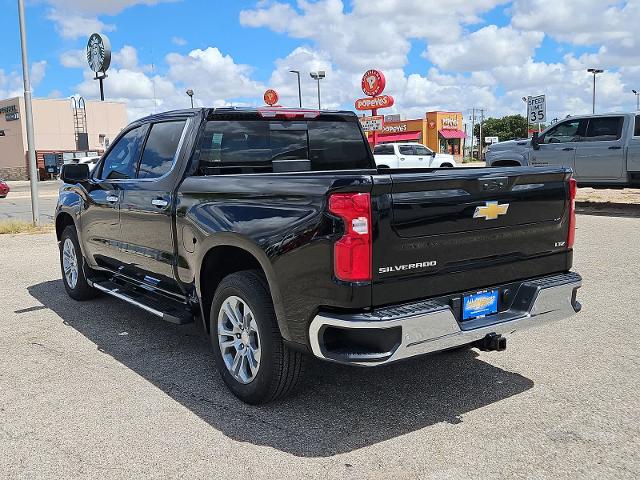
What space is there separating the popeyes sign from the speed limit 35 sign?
11.6 metres

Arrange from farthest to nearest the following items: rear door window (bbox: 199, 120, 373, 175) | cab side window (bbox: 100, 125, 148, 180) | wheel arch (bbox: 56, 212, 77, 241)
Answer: wheel arch (bbox: 56, 212, 77, 241)
cab side window (bbox: 100, 125, 148, 180)
rear door window (bbox: 199, 120, 373, 175)

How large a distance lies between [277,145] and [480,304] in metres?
2.23

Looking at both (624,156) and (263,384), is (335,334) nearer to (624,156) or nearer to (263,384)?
(263,384)

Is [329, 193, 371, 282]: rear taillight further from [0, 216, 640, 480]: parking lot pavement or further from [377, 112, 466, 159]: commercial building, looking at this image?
[377, 112, 466, 159]: commercial building

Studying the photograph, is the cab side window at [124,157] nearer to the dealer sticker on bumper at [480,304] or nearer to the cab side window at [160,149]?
the cab side window at [160,149]

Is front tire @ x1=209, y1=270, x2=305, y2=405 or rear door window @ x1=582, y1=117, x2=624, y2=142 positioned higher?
rear door window @ x1=582, y1=117, x2=624, y2=142

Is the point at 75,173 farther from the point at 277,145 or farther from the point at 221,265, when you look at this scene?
the point at 221,265

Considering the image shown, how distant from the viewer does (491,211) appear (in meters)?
3.66

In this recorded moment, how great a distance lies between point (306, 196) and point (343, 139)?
2303 millimetres

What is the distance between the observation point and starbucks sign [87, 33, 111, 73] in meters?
53.0

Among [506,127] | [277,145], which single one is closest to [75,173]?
[277,145]

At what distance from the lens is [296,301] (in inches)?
135

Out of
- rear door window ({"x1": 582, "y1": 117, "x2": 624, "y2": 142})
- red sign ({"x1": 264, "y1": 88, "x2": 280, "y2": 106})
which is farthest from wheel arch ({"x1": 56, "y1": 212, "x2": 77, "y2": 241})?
red sign ({"x1": 264, "y1": 88, "x2": 280, "y2": 106})

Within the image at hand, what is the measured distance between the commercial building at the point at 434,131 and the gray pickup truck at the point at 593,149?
47882 mm
